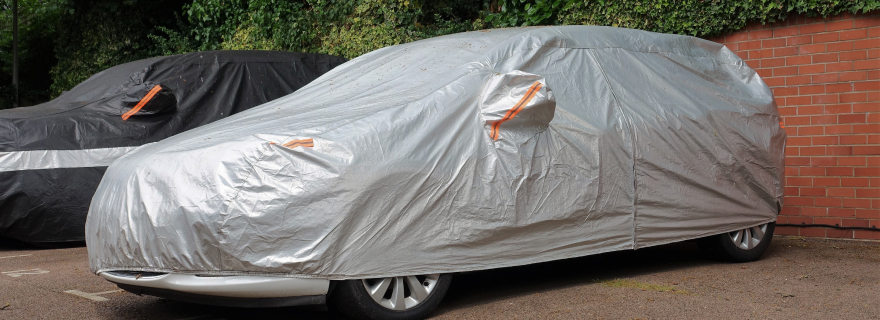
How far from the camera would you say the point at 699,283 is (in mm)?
4848

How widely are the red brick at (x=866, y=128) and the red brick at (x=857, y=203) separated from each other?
0.59 meters

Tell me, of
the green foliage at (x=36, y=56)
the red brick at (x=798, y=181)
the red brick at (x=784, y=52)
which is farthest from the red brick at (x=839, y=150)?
the green foliage at (x=36, y=56)

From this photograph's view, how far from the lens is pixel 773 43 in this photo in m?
7.05

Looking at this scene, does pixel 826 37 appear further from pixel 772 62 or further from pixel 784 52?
pixel 772 62

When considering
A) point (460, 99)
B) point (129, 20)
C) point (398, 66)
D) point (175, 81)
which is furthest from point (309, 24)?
point (460, 99)

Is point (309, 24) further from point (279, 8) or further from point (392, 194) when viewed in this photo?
point (392, 194)

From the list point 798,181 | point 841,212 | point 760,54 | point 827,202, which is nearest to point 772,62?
point 760,54

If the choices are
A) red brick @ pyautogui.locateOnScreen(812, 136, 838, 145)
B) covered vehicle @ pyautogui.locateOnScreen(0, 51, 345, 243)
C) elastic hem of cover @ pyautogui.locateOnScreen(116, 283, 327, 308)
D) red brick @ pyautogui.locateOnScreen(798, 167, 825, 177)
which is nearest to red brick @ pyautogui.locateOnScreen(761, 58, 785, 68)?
red brick @ pyautogui.locateOnScreen(812, 136, 838, 145)

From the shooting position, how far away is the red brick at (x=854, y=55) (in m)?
6.51

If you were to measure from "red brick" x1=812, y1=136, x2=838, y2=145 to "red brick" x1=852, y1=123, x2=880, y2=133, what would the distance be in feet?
0.56

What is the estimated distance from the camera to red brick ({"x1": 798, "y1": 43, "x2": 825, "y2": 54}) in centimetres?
673

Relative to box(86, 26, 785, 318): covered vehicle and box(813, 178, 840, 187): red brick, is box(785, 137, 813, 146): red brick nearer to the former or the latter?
box(813, 178, 840, 187): red brick

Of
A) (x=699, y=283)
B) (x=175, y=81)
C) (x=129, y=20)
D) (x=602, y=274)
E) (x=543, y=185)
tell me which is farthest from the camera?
(x=129, y=20)

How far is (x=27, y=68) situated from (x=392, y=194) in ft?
57.3
